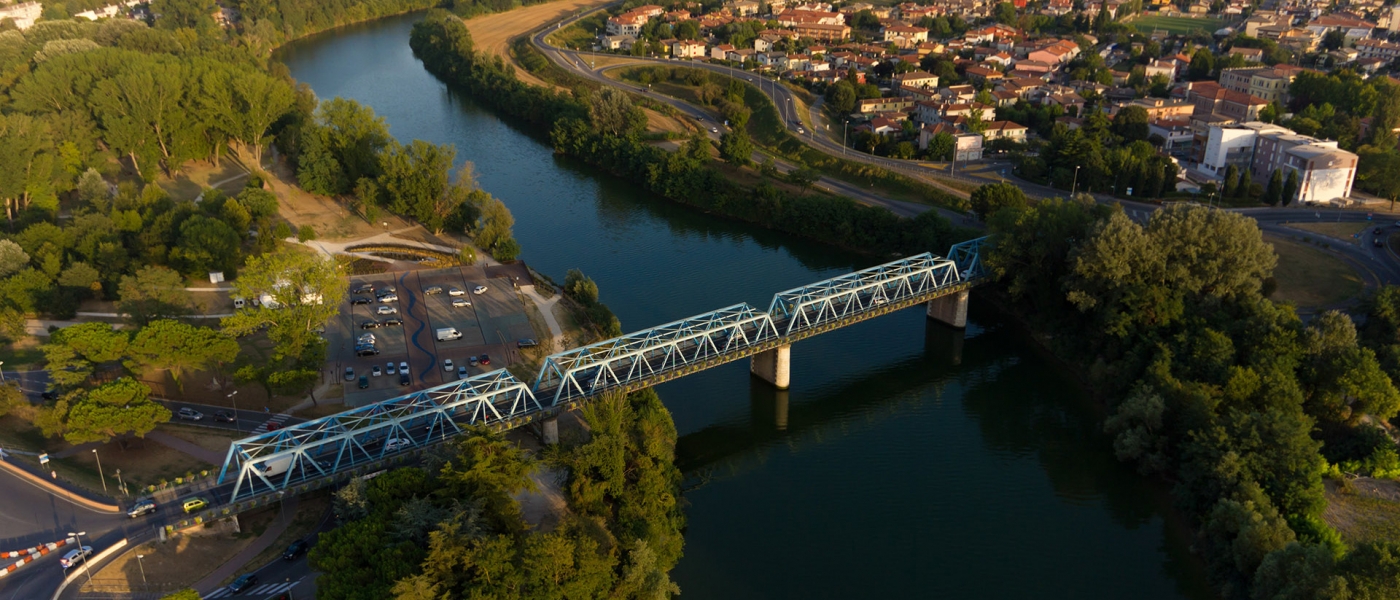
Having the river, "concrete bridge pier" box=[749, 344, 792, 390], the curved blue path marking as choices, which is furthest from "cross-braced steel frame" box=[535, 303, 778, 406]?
the curved blue path marking

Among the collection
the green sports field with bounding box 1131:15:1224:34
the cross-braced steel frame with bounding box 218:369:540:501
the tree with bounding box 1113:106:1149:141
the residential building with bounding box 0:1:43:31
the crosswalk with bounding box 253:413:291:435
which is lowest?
the crosswalk with bounding box 253:413:291:435

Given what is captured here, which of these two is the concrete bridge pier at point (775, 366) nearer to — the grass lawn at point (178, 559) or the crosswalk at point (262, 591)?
the grass lawn at point (178, 559)

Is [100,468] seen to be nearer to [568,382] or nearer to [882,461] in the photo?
[568,382]

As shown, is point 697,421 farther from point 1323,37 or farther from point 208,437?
point 1323,37

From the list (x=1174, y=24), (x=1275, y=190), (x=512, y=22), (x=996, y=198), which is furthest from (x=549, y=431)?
(x=1174, y=24)

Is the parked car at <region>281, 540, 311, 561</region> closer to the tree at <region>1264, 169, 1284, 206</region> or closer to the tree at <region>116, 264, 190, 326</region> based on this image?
the tree at <region>116, 264, 190, 326</region>

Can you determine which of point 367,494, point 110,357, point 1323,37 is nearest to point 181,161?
point 110,357
